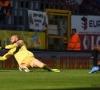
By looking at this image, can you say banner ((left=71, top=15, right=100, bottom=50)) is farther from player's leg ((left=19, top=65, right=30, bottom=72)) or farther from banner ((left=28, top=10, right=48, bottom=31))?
player's leg ((left=19, top=65, right=30, bottom=72))

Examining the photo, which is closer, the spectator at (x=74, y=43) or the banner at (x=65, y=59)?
the banner at (x=65, y=59)

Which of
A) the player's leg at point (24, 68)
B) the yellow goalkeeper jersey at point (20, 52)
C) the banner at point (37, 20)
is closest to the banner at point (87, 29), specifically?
the banner at point (37, 20)

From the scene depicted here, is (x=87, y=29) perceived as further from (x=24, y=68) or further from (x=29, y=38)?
(x=24, y=68)

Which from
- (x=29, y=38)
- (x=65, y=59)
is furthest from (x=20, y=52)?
(x=29, y=38)

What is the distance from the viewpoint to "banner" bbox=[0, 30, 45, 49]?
1067 inches

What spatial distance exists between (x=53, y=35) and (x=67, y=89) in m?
17.6

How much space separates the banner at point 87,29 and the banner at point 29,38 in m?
2.71

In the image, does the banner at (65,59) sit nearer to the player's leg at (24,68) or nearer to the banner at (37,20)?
the banner at (37,20)

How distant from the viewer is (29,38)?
28609 mm

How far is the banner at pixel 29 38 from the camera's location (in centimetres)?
2710

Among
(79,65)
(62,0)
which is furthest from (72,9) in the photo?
(79,65)

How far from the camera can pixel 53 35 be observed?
100 ft

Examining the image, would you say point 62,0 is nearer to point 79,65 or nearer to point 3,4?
point 3,4

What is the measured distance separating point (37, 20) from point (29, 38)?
146 cm
